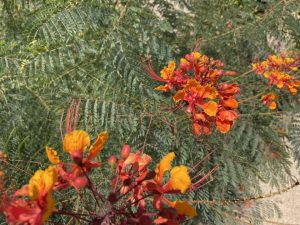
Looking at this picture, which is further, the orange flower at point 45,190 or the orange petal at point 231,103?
the orange petal at point 231,103

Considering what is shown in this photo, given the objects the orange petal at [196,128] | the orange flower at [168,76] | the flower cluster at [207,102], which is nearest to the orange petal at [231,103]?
the flower cluster at [207,102]

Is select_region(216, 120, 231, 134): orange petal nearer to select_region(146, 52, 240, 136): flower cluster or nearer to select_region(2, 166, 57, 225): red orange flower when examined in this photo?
select_region(146, 52, 240, 136): flower cluster

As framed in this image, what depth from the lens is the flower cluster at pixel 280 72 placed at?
242cm

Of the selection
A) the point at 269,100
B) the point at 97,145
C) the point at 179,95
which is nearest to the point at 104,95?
the point at 179,95

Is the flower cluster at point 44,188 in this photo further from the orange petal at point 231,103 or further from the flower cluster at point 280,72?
the flower cluster at point 280,72

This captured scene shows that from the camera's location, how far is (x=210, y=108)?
1.59m

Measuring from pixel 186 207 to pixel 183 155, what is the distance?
1.11m

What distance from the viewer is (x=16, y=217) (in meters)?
0.72

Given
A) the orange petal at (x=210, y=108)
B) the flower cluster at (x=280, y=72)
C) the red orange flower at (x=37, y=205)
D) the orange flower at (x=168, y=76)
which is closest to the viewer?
the red orange flower at (x=37, y=205)

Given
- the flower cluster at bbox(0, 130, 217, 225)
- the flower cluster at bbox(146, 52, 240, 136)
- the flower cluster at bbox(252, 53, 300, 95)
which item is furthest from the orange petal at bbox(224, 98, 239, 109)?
the flower cluster at bbox(252, 53, 300, 95)

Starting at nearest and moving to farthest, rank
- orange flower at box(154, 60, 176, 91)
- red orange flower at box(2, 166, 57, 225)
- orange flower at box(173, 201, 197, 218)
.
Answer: red orange flower at box(2, 166, 57, 225) → orange flower at box(173, 201, 197, 218) → orange flower at box(154, 60, 176, 91)

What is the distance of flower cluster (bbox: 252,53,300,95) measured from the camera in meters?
2.42

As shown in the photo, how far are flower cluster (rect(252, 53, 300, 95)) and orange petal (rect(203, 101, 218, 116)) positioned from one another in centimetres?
96

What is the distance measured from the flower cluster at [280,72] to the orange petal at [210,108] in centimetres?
96
